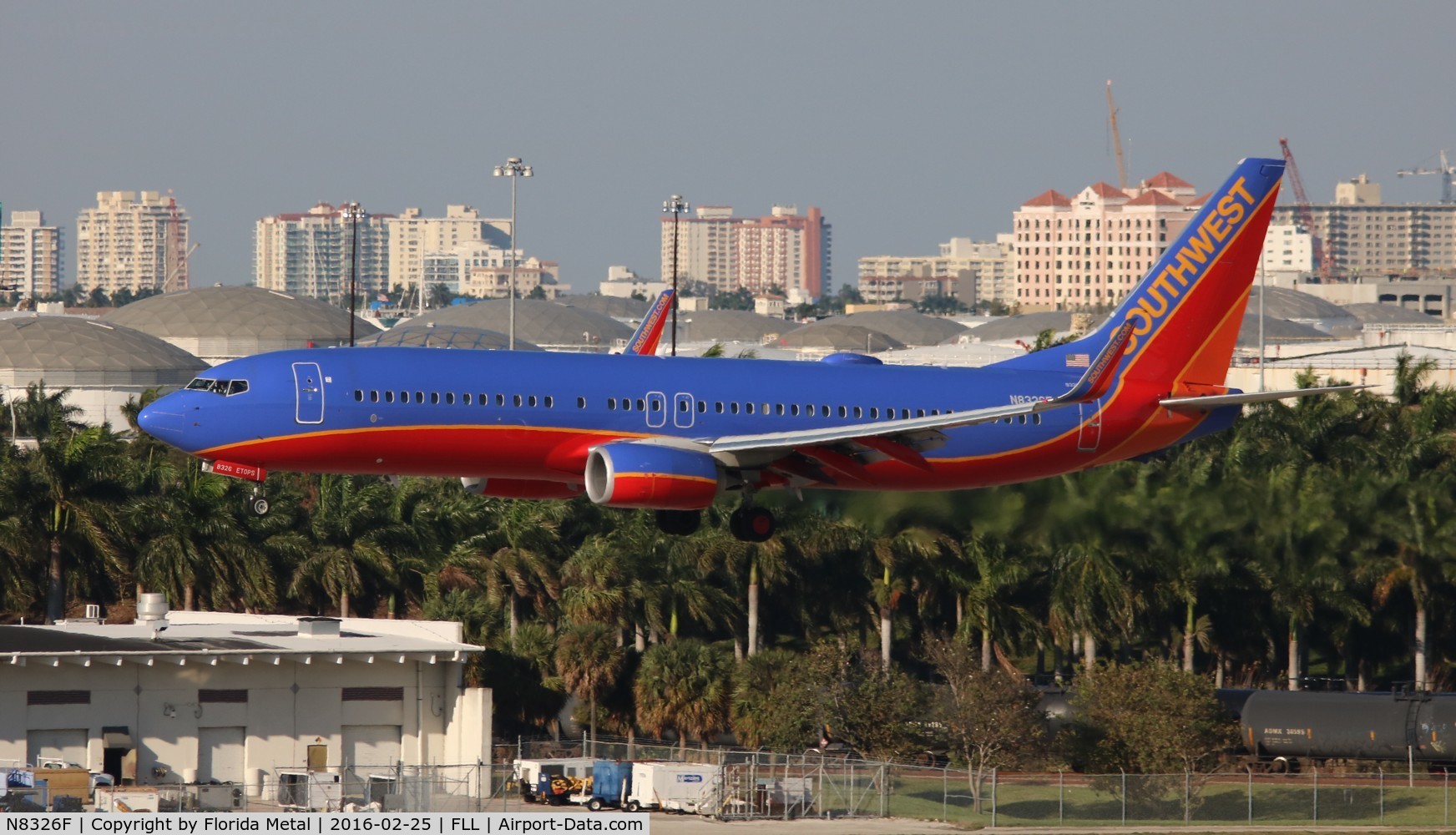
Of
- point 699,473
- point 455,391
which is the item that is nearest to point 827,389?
point 699,473

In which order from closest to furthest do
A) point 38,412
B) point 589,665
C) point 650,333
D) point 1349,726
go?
point 650,333, point 1349,726, point 589,665, point 38,412

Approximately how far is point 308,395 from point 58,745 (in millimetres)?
17144

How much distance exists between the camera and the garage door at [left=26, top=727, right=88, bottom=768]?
200 feet

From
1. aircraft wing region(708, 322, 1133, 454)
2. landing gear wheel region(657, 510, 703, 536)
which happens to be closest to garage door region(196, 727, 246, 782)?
landing gear wheel region(657, 510, 703, 536)

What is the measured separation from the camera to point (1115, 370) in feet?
198

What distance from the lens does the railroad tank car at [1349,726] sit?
241 feet

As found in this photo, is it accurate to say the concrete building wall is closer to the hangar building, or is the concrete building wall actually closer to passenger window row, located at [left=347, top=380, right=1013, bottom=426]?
the hangar building

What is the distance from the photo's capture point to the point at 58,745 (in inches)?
2411

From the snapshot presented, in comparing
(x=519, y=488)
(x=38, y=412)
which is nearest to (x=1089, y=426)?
(x=519, y=488)

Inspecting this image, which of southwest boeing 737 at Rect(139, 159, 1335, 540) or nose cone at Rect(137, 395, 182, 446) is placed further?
southwest boeing 737 at Rect(139, 159, 1335, 540)

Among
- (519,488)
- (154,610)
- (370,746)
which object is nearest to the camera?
(519,488)

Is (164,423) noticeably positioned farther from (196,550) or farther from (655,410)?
(196,550)

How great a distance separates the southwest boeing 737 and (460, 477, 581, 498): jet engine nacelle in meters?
0.07

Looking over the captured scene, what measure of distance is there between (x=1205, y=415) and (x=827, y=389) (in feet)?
40.5
